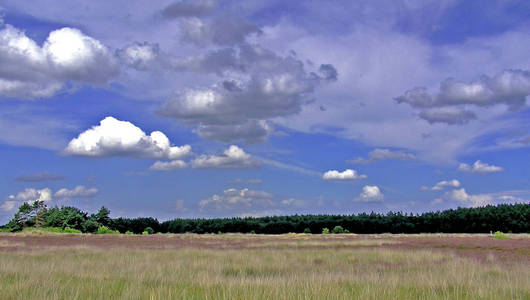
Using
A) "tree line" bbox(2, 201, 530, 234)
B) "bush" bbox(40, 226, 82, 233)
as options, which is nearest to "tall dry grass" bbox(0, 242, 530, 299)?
"bush" bbox(40, 226, 82, 233)

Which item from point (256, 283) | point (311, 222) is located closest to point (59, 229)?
point (311, 222)

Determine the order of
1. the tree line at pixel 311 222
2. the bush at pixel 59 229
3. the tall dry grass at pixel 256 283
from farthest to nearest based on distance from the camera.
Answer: the tree line at pixel 311 222 → the bush at pixel 59 229 → the tall dry grass at pixel 256 283

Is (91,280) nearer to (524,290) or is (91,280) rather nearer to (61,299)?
(61,299)

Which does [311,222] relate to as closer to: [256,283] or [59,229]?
[59,229]

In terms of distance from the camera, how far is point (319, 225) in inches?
2360

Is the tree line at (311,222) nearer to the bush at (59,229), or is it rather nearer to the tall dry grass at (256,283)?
the bush at (59,229)

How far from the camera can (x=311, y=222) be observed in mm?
60188

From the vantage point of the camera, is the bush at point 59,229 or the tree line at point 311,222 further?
the tree line at point 311,222

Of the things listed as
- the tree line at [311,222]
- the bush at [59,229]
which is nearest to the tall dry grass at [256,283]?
the bush at [59,229]

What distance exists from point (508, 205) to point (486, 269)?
50718mm

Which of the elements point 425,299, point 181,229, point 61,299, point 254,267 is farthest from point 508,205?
point 61,299

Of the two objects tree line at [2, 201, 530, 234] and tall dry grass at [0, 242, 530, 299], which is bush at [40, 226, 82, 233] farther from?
tall dry grass at [0, 242, 530, 299]

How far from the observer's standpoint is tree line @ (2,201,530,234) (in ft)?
172

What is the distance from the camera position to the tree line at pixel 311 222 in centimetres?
5253
